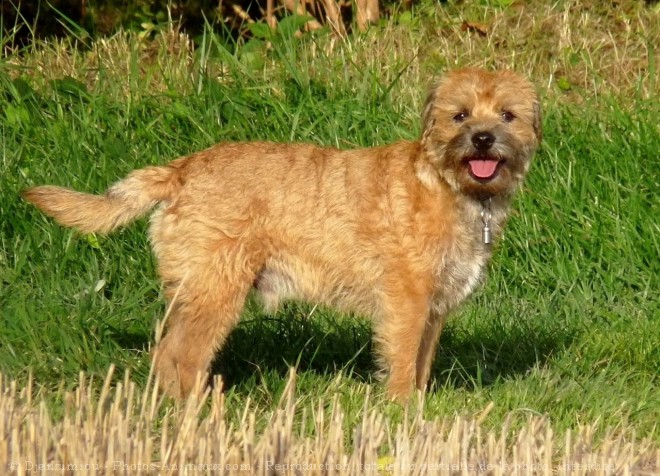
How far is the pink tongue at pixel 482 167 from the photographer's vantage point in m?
5.87

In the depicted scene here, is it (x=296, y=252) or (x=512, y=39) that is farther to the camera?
(x=512, y=39)

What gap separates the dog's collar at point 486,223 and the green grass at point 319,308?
73 cm

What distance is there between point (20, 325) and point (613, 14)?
6.04 meters

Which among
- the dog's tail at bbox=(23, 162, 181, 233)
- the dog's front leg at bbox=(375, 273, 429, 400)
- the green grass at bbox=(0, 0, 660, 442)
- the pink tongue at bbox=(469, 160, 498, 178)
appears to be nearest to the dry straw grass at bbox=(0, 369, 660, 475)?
the green grass at bbox=(0, 0, 660, 442)

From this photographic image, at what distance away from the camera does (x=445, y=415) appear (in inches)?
218

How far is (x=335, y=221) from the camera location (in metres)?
5.97

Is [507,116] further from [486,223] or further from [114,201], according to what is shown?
[114,201]

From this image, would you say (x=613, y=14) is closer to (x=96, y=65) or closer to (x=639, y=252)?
(x=639, y=252)

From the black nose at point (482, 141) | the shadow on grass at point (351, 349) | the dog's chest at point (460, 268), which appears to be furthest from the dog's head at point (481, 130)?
the shadow on grass at point (351, 349)

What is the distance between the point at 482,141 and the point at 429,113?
0.45 meters

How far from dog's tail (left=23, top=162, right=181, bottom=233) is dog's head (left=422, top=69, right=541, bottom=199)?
4.21ft

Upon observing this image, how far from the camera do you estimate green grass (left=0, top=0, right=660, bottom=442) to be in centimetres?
605

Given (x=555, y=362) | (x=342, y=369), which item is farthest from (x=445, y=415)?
(x=555, y=362)

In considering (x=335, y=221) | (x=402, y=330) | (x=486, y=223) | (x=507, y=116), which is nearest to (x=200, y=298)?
(x=335, y=221)
